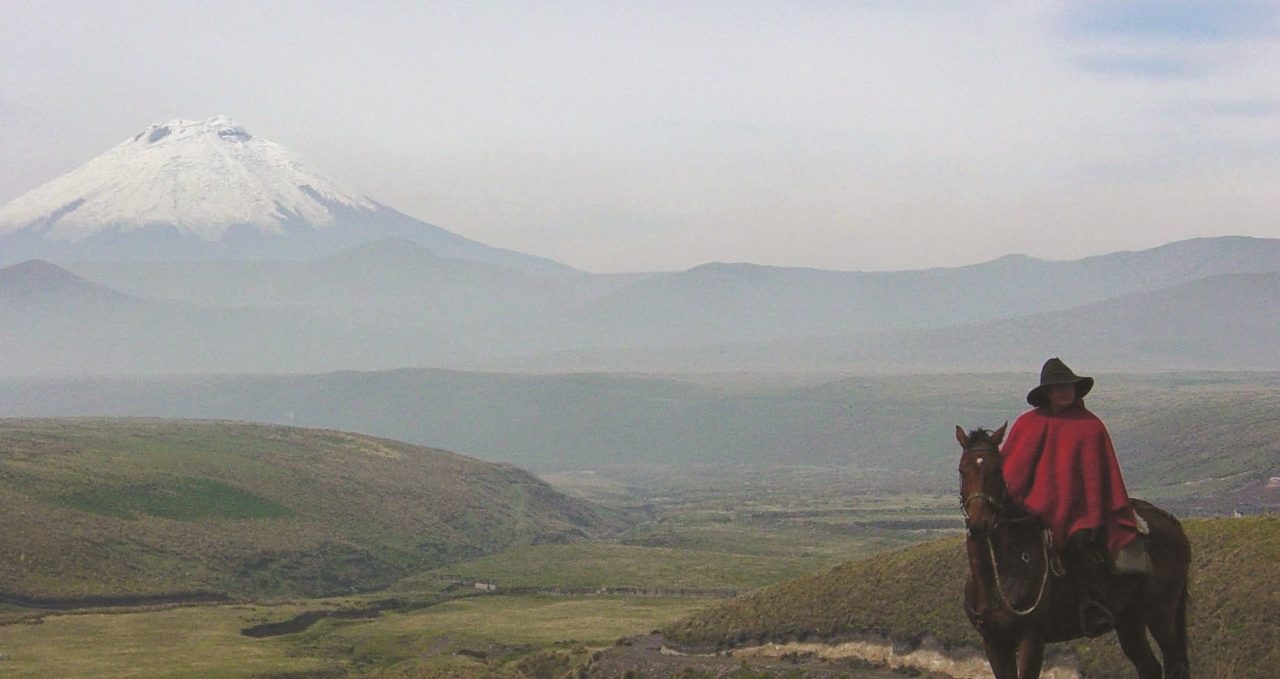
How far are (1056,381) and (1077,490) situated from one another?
1.54 m

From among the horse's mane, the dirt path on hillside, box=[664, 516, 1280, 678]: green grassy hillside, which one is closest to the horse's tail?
the horse's mane

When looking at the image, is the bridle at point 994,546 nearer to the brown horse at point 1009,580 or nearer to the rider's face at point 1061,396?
the brown horse at point 1009,580

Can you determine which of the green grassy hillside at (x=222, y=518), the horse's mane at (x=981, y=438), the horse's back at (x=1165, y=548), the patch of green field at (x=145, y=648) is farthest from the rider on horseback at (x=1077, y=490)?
the green grassy hillside at (x=222, y=518)

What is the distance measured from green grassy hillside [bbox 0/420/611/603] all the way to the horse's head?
4040 inches

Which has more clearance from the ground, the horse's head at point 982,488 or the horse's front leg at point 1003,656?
the horse's head at point 982,488

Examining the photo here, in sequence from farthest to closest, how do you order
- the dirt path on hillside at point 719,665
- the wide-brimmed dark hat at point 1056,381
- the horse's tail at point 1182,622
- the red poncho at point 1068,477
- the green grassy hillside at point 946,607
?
the dirt path on hillside at point 719,665, the green grassy hillside at point 946,607, the horse's tail at point 1182,622, the wide-brimmed dark hat at point 1056,381, the red poncho at point 1068,477

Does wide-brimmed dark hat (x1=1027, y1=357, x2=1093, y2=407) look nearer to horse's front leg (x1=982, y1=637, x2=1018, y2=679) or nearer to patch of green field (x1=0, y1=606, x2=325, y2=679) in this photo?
horse's front leg (x1=982, y1=637, x2=1018, y2=679)

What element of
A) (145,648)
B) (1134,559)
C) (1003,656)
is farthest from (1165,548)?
(145,648)

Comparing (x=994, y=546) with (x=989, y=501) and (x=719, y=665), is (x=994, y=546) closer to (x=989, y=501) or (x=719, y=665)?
(x=989, y=501)

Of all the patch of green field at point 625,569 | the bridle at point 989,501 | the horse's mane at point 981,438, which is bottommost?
the patch of green field at point 625,569

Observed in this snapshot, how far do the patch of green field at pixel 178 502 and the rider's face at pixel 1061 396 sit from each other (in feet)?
429

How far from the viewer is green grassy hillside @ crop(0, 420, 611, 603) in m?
116

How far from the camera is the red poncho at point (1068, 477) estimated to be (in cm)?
1648

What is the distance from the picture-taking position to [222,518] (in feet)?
476
